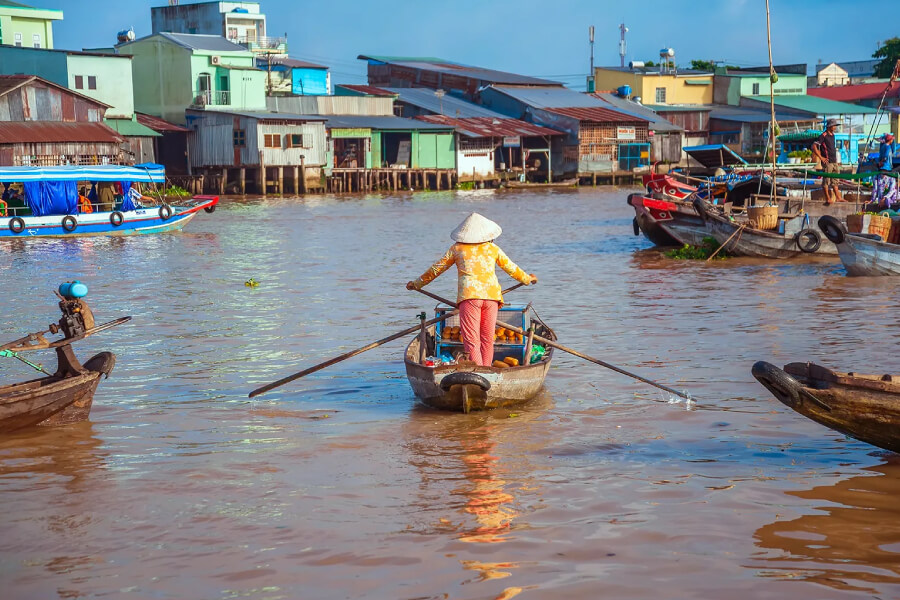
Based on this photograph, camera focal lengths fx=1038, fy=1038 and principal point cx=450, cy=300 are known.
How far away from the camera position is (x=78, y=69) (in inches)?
1457

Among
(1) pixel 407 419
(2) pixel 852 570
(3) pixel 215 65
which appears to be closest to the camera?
(2) pixel 852 570

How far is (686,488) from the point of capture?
249 inches

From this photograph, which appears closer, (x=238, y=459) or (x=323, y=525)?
(x=323, y=525)

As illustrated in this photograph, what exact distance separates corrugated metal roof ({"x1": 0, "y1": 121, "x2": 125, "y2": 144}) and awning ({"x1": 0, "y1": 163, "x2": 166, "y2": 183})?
6327mm

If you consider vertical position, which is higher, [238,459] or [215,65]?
[215,65]

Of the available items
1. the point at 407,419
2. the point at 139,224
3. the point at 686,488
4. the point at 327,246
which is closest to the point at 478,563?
the point at 686,488

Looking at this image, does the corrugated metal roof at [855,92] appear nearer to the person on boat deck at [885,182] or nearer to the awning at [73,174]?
the person on boat deck at [885,182]

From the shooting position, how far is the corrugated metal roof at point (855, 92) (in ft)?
190

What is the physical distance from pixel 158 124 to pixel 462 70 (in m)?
19.6

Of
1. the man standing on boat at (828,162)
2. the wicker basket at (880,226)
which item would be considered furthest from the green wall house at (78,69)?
the wicker basket at (880,226)

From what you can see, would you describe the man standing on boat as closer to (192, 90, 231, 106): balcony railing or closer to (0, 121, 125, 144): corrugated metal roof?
(0, 121, 125, 144): corrugated metal roof

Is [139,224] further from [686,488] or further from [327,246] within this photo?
[686,488]

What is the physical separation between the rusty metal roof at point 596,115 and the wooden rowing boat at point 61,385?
42.1 meters

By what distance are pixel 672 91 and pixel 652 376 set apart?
1956 inches
